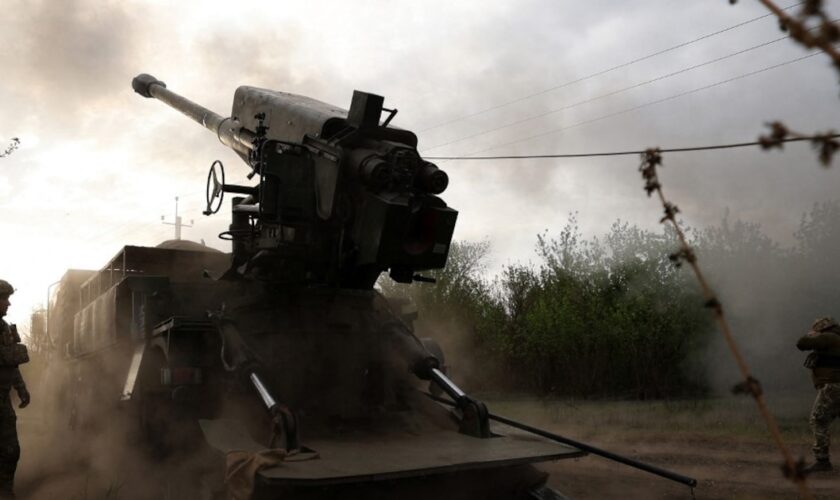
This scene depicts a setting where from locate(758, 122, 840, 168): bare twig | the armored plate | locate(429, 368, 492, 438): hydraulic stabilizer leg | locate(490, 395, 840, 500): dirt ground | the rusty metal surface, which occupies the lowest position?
locate(490, 395, 840, 500): dirt ground

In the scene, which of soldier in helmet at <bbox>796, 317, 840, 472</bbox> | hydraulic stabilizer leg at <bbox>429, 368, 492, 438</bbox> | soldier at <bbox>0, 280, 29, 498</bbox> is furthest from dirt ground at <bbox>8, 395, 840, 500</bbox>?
hydraulic stabilizer leg at <bbox>429, 368, 492, 438</bbox>

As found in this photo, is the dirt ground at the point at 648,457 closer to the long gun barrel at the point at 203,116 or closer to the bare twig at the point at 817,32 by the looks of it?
the long gun barrel at the point at 203,116

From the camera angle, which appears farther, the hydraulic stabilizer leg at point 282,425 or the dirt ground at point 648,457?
the dirt ground at point 648,457

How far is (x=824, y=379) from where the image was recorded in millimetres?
9375

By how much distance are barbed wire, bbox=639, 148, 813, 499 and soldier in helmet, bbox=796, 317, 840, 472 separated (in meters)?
8.94

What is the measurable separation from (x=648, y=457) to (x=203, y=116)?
737 centimetres

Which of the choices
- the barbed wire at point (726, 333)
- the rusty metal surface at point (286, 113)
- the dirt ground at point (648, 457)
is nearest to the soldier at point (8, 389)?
the dirt ground at point (648, 457)

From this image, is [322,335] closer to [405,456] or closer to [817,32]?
[405,456]

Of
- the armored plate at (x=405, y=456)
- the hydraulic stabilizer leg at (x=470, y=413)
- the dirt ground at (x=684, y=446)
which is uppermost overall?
the hydraulic stabilizer leg at (x=470, y=413)

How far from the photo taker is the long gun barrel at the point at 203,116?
7938mm

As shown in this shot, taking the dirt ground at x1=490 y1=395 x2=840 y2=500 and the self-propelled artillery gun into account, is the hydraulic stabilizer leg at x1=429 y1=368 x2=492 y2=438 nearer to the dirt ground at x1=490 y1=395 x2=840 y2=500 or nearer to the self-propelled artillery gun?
the self-propelled artillery gun

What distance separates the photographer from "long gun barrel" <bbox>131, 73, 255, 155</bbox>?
313 inches

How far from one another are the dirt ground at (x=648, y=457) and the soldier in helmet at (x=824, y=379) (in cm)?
49

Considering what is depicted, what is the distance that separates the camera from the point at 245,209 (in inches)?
265
